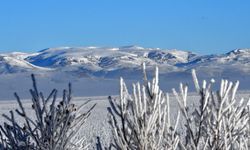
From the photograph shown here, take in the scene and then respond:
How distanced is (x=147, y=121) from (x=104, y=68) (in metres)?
92.7

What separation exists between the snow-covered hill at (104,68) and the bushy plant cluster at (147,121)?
148ft

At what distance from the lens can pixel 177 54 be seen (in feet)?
457

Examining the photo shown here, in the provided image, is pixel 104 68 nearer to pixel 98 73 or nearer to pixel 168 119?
pixel 98 73

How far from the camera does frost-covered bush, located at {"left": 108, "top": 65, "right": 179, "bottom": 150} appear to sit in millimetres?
3746

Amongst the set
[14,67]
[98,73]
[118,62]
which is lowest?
[118,62]

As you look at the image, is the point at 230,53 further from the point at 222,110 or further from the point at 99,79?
the point at 222,110

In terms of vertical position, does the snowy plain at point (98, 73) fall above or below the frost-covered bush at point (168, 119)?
below

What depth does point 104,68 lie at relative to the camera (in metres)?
96.4

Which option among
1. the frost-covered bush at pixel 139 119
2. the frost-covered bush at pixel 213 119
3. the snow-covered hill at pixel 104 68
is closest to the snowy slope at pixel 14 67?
the snow-covered hill at pixel 104 68

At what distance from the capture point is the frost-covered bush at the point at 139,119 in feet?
12.3

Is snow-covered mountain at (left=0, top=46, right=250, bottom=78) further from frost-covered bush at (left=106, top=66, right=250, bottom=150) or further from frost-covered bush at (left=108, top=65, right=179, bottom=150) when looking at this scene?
frost-covered bush at (left=108, top=65, right=179, bottom=150)

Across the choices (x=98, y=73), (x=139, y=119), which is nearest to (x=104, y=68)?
(x=98, y=73)

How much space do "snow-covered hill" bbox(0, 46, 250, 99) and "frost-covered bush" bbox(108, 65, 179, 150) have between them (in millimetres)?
45595

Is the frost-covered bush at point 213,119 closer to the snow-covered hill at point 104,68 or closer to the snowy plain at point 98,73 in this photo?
the snowy plain at point 98,73
